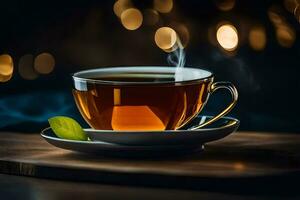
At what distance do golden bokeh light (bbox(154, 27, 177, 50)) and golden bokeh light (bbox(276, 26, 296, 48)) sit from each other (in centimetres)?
18

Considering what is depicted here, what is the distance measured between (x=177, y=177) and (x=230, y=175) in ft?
0.17

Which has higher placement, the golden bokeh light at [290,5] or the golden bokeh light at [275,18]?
the golden bokeh light at [290,5]

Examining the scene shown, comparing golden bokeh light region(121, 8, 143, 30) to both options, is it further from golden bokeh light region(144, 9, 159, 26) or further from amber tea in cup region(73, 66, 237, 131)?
amber tea in cup region(73, 66, 237, 131)

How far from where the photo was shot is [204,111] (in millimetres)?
1548

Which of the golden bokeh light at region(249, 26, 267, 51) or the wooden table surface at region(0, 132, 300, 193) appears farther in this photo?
the golden bokeh light at region(249, 26, 267, 51)

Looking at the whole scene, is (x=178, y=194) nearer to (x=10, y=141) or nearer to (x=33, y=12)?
(x=10, y=141)

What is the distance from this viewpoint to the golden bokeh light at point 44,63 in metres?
1.58

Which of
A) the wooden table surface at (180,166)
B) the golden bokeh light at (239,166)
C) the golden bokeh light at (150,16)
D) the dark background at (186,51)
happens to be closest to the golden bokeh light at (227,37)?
the dark background at (186,51)

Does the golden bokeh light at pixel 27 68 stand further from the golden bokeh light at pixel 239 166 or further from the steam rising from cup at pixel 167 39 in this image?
the golden bokeh light at pixel 239 166

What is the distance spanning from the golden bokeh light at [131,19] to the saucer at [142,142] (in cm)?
60

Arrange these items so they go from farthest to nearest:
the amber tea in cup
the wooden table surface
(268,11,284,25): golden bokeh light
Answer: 1. (268,11,284,25): golden bokeh light
2. the amber tea in cup
3. the wooden table surface

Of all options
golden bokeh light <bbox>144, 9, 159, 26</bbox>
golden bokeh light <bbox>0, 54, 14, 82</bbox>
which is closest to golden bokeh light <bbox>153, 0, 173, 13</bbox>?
golden bokeh light <bbox>144, 9, 159, 26</bbox>

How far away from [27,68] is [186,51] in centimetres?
29

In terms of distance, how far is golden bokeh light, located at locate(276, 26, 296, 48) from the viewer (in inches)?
60.5
